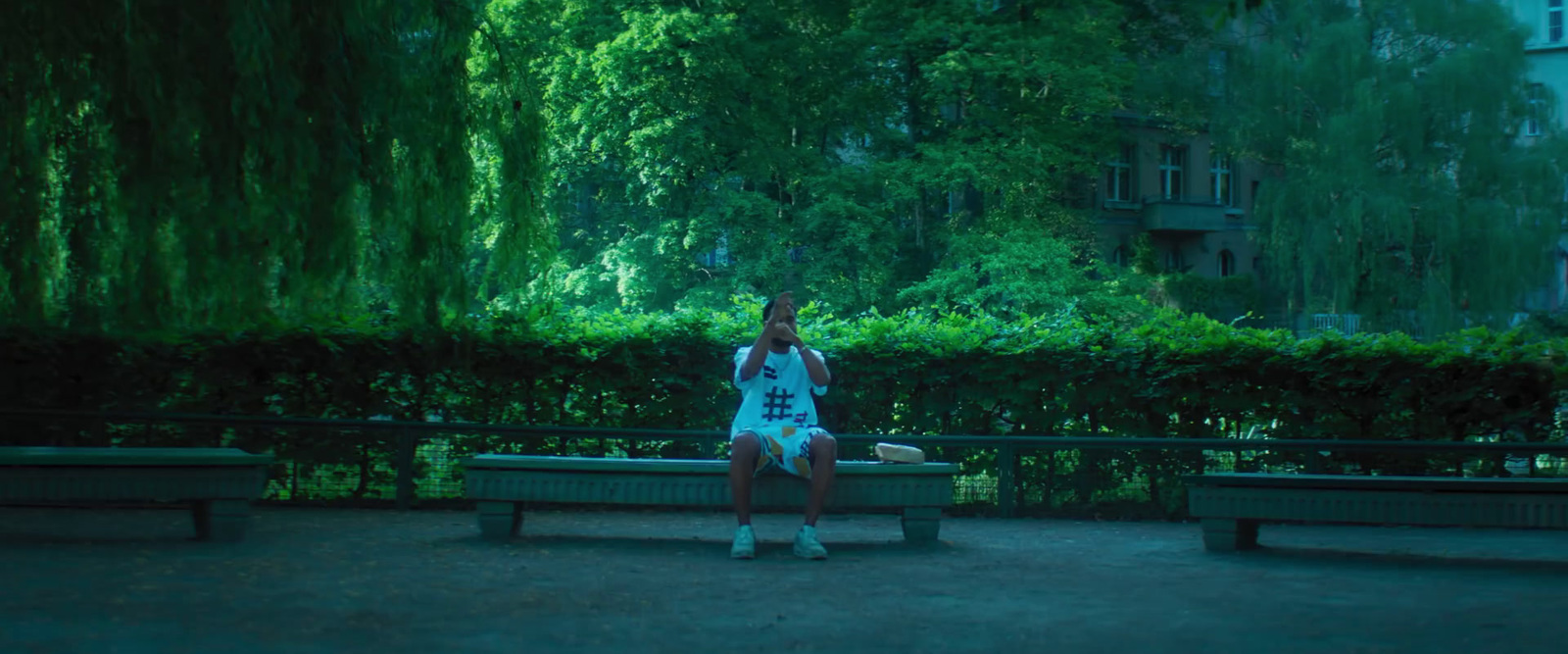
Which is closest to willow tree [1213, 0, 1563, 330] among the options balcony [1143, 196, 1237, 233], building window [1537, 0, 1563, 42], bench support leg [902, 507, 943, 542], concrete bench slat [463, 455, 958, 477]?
balcony [1143, 196, 1237, 233]

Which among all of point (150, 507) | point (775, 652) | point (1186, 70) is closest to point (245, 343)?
point (150, 507)

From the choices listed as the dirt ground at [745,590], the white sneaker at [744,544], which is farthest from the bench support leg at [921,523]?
the white sneaker at [744,544]

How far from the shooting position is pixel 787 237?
32781 mm

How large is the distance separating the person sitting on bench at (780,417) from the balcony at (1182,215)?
39.1 meters

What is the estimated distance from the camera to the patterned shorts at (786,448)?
31.6ft

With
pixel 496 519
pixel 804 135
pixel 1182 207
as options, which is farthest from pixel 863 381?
pixel 1182 207

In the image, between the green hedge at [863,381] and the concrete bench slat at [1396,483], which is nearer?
the concrete bench slat at [1396,483]

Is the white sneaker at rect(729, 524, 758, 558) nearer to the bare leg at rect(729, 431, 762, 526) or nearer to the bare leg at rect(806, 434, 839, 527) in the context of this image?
the bare leg at rect(729, 431, 762, 526)

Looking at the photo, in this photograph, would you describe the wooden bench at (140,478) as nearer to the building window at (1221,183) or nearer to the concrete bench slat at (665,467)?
the concrete bench slat at (665,467)

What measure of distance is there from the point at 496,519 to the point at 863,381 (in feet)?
12.4

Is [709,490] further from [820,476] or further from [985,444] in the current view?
[985,444]

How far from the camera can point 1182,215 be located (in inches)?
1881

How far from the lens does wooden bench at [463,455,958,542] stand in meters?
9.83

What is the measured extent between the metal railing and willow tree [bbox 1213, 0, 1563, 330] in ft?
94.6
